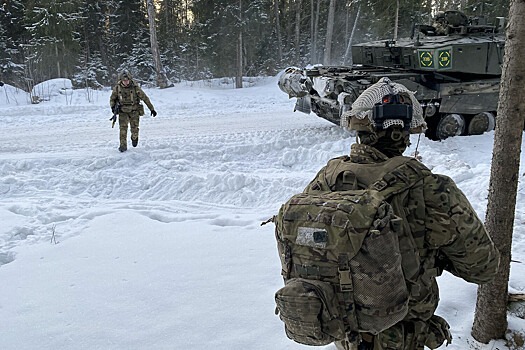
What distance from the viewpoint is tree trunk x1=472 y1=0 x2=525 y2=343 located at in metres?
2.82

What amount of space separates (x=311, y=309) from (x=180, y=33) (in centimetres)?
3094

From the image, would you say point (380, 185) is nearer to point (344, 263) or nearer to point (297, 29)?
point (344, 263)

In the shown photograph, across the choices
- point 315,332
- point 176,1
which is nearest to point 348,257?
point 315,332

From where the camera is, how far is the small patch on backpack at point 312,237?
6.06ft

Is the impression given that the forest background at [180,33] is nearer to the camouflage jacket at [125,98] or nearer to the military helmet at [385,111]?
the camouflage jacket at [125,98]

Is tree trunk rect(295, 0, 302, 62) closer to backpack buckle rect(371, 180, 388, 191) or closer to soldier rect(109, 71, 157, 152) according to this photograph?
soldier rect(109, 71, 157, 152)

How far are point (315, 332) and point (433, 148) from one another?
784cm

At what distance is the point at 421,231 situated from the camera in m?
2.00

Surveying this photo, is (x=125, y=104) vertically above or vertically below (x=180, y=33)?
below

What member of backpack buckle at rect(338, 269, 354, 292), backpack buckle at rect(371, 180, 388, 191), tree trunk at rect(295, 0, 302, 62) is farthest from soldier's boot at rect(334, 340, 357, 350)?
tree trunk at rect(295, 0, 302, 62)

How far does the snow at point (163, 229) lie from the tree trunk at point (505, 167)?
8.9 inches

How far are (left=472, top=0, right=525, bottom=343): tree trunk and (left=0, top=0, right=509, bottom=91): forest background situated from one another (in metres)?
20.9

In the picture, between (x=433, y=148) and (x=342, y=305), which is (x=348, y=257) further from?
(x=433, y=148)

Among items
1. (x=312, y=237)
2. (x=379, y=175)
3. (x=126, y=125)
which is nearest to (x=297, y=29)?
(x=126, y=125)
